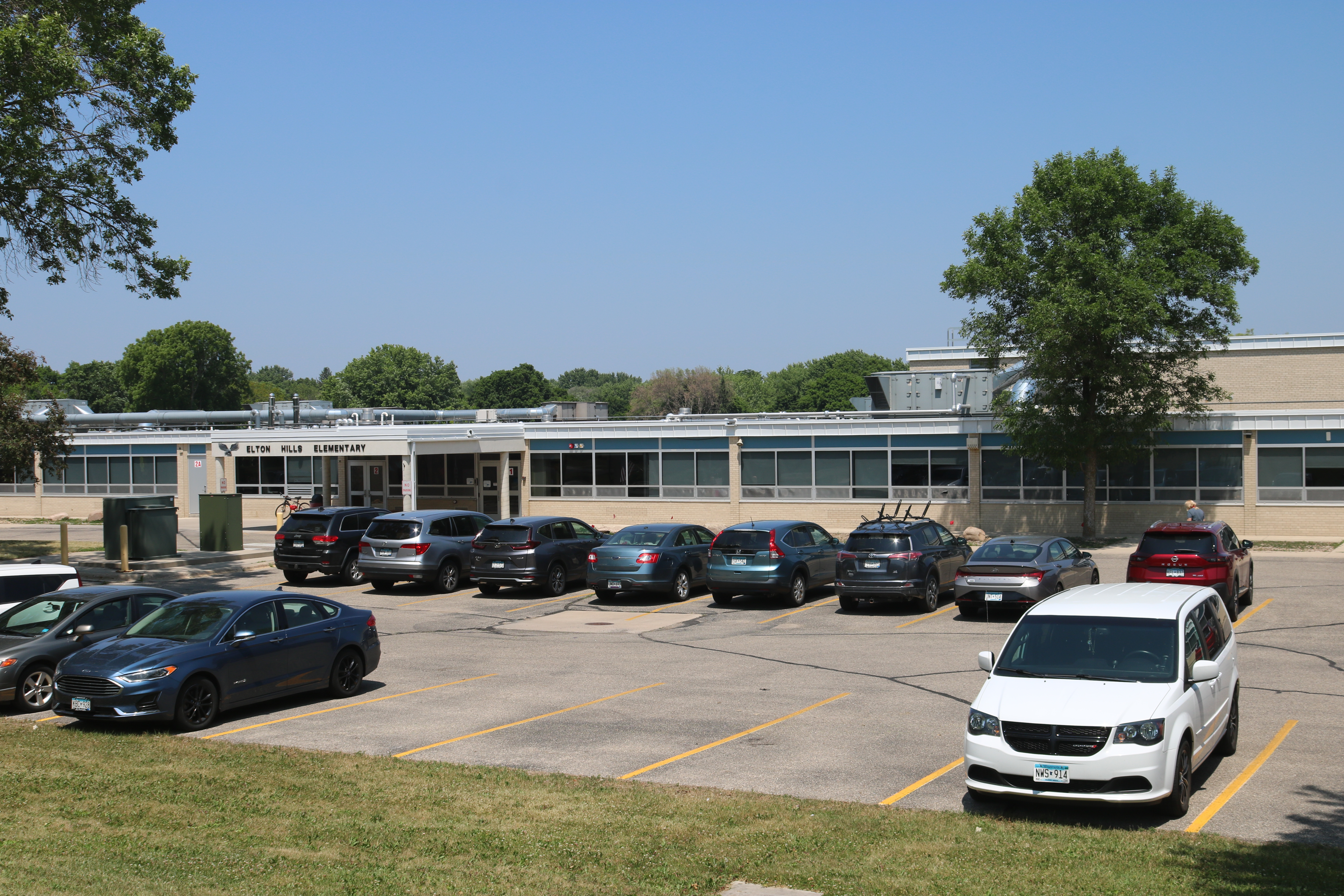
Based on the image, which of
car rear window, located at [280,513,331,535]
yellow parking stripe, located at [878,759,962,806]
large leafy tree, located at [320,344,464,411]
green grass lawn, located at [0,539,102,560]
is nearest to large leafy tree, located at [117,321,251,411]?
large leafy tree, located at [320,344,464,411]

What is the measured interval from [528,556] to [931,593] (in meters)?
8.06

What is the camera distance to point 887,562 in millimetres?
20266

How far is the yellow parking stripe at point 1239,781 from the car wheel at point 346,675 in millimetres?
9317

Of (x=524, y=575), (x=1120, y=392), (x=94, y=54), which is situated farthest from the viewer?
(x=1120, y=392)

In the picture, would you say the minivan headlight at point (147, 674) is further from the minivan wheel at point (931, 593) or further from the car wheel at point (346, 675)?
the minivan wheel at point (931, 593)

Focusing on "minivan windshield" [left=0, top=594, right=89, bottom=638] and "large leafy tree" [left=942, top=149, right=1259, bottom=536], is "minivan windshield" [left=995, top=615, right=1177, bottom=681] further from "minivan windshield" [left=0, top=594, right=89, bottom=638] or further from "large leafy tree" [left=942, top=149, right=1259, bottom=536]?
"large leafy tree" [left=942, top=149, right=1259, bottom=536]

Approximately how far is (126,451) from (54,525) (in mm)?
4257

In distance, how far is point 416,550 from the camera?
78.2 feet

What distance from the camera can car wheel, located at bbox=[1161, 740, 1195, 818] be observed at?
8398mm

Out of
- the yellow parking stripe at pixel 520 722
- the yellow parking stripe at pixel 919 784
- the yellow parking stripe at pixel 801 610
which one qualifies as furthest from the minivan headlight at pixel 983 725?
the yellow parking stripe at pixel 801 610

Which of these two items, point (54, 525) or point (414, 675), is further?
point (54, 525)

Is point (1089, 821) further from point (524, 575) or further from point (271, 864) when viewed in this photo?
point (524, 575)

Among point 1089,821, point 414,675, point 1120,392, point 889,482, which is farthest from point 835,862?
point 889,482

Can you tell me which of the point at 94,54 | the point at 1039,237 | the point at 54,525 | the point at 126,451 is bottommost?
the point at 54,525
